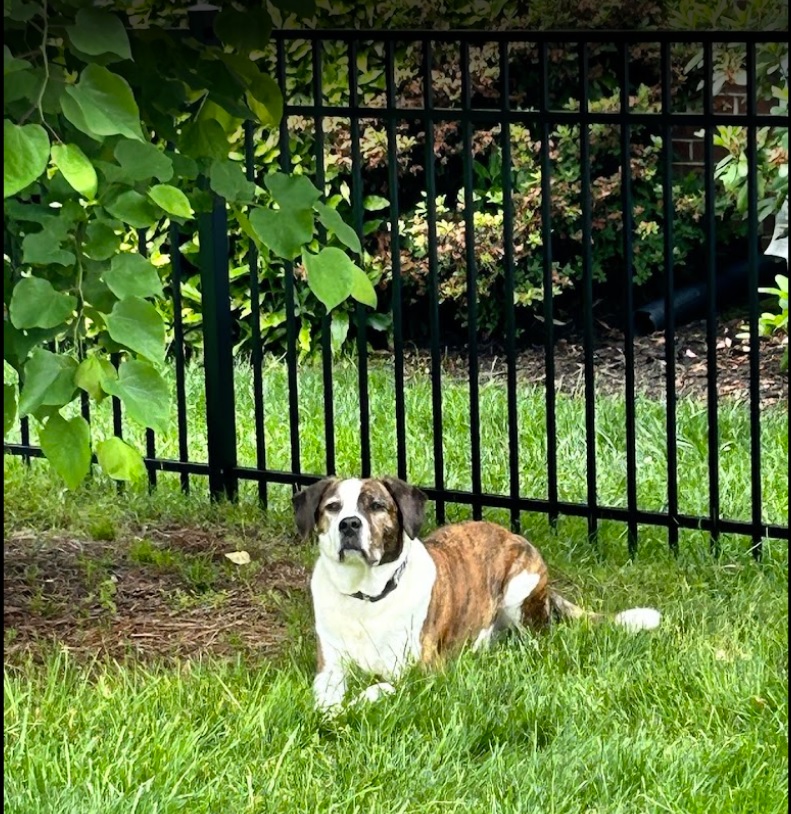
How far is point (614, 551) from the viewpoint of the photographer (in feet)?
16.6

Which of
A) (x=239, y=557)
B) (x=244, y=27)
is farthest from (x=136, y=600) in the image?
(x=244, y=27)

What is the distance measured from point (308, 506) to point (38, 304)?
4.11ft

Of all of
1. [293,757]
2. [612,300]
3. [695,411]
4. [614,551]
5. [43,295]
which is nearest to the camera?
[43,295]

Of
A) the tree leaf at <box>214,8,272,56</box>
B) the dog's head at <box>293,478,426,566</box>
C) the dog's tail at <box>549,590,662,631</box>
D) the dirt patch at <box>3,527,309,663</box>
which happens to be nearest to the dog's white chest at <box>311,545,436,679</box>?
the dog's head at <box>293,478,426,566</box>

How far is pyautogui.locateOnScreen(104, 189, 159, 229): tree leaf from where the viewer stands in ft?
10.3

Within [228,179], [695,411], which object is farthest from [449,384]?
[228,179]

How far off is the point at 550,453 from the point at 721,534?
2.09ft

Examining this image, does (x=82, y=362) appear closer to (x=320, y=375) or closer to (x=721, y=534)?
(x=721, y=534)

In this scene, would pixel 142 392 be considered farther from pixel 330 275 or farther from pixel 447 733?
pixel 447 733

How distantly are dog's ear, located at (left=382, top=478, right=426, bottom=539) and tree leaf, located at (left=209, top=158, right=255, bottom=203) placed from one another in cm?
96

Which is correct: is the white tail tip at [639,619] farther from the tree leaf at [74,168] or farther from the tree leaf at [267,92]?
the tree leaf at [74,168]

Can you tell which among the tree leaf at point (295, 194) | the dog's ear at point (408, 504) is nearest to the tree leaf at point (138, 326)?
the tree leaf at point (295, 194)

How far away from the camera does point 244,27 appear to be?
348 centimetres

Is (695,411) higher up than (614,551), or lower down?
higher up
